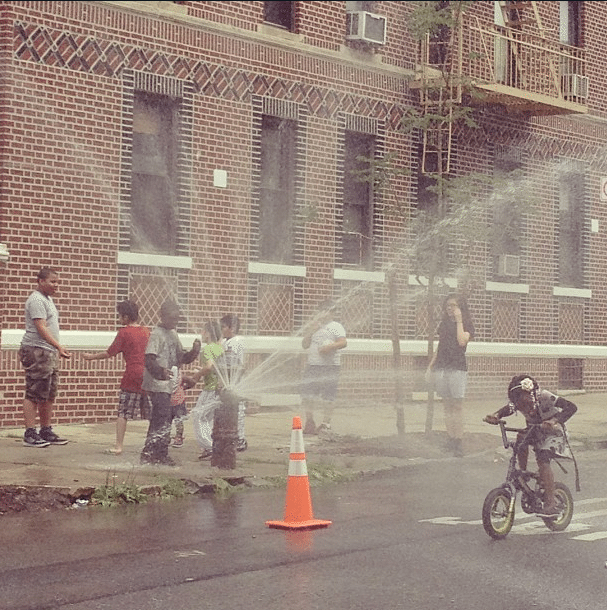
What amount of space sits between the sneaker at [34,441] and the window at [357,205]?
27.0ft

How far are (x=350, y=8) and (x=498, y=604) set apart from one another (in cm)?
1571

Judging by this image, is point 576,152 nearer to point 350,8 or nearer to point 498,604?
point 350,8

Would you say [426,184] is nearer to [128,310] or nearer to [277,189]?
[277,189]

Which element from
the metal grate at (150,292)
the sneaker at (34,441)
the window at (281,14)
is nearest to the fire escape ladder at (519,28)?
the window at (281,14)

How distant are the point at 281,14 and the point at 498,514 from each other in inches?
496

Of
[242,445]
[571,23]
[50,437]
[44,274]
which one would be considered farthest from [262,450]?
[571,23]

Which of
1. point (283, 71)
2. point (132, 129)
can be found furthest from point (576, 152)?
point (132, 129)

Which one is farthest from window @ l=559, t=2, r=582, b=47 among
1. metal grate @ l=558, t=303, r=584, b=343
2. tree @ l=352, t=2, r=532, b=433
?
metal grate @ l=558, t=303, r=584, b=343

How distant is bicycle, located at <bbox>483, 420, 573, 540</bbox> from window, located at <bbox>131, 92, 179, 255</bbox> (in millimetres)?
9402

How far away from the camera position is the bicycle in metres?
10.4

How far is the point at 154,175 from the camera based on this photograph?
19.6 m

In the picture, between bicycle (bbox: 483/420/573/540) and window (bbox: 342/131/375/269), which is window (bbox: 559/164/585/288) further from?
bicycle (bbox: 483/420/573/540)

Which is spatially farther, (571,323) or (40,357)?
(571,323)

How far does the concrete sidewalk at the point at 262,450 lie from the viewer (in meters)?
13.2
